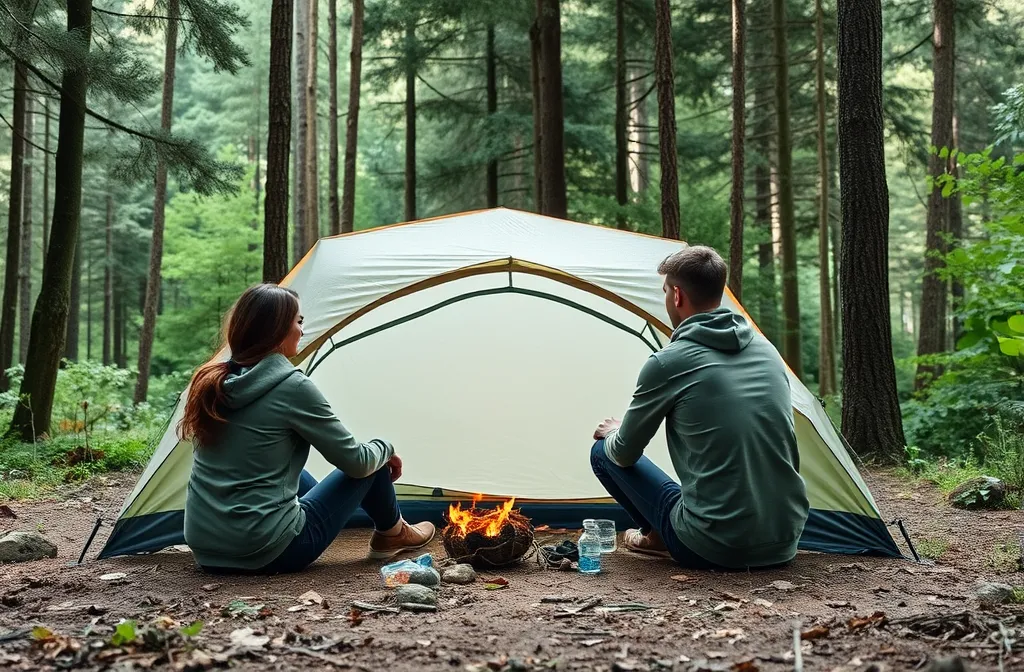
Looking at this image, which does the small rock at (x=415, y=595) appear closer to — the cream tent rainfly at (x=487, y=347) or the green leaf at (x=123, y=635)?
the green leaf at (x=123, y=635)

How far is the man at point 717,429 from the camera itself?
3.08m

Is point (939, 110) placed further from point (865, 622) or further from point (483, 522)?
point (865, 622)

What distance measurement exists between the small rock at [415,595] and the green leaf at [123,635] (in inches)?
33.7

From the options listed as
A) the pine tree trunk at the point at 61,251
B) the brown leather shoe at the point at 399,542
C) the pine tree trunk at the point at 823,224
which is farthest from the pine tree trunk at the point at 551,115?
the brown leather shoe at the point at 399,542

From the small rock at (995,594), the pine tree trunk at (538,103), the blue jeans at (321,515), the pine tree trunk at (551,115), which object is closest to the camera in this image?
the small rock at (995,594)

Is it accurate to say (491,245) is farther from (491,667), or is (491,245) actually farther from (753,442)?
(491,667)

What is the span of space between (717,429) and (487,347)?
2368 mm

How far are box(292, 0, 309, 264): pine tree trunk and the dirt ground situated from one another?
7252 millimetres

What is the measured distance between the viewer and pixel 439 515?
4.64 m

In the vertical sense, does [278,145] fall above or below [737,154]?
below

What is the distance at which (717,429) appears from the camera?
3076mm

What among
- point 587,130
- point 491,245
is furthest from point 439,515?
point 587,130

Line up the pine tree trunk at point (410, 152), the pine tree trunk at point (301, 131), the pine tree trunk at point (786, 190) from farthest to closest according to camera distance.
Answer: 1. the pine tree trunk at point (410, 152)
2. the pine tree trunk at point (786, 190)
3. the pine tree trunk at point (301, 131)

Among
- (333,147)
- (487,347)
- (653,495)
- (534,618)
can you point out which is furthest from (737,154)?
(534,618)
